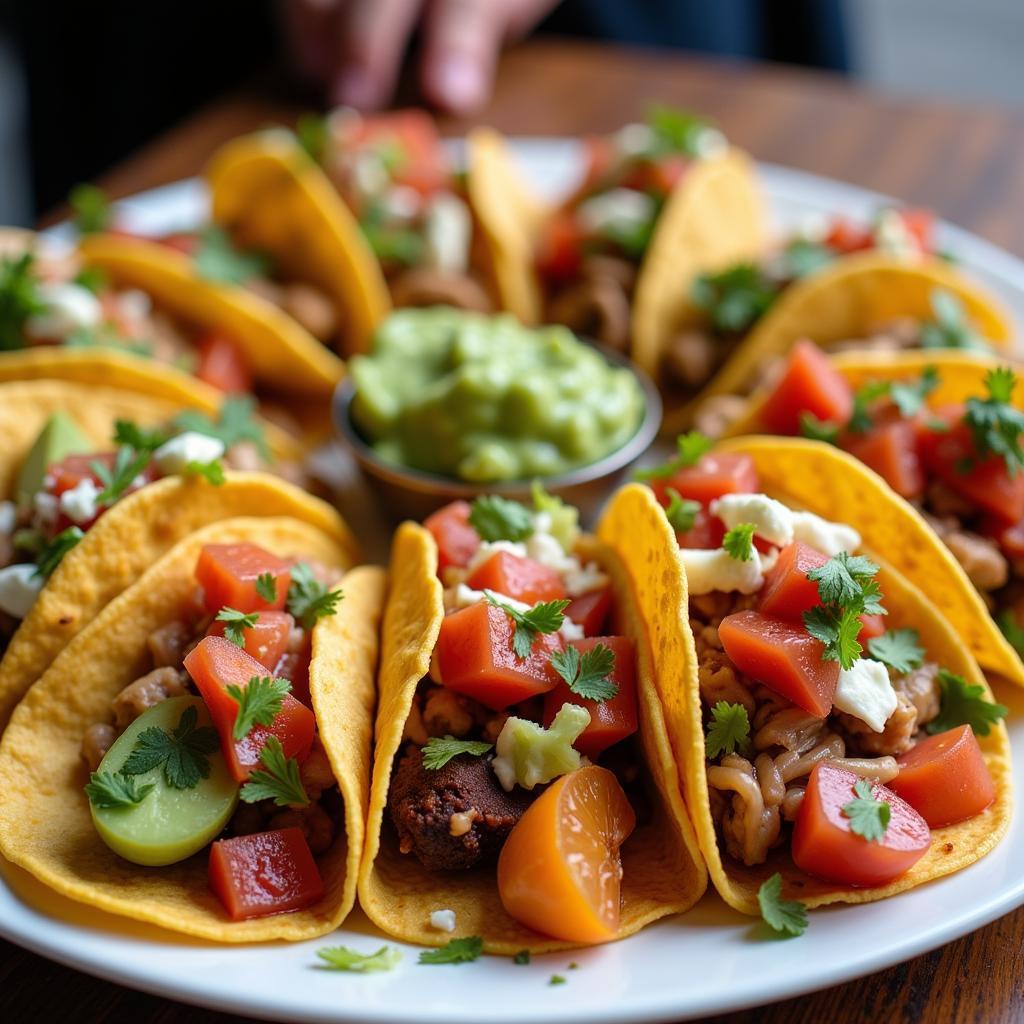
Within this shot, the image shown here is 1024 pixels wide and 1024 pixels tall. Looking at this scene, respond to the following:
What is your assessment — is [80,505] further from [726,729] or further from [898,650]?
[898,650]

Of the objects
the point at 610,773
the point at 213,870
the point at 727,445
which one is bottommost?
the point at 213,870

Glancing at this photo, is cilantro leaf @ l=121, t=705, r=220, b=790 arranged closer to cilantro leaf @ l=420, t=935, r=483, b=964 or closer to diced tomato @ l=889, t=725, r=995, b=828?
cilantro leaf @ l=420, t=935, r=483, b=964

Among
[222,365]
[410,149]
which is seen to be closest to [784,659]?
[222,365]

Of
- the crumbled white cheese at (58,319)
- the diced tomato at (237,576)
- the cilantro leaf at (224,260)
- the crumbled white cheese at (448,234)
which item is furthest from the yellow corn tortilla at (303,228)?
the diced tomato at (237,576)

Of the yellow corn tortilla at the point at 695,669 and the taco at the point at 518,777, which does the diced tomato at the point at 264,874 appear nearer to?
the taco at the point at 518,777

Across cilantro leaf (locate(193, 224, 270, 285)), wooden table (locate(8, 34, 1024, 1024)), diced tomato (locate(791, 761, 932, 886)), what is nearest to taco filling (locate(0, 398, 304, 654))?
cilantro leaf (locate(193, 224, 270, 285))

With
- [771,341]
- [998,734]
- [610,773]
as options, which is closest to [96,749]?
[610,773]

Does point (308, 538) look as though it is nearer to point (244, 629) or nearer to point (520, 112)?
point (244, 629)
